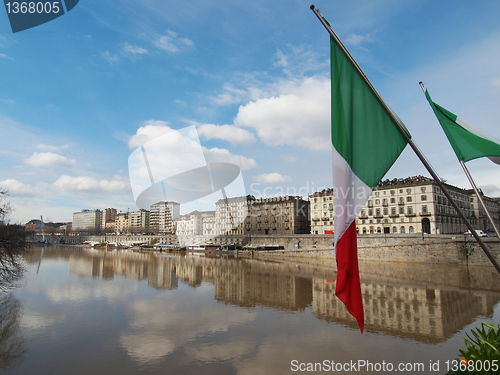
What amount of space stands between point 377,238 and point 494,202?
74.4 metres

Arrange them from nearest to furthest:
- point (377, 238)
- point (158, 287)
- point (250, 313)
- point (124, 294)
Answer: point (250, 313)
point (124, 294)
point (158, 287)
point (377, 238)

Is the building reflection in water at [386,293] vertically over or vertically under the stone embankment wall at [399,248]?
under

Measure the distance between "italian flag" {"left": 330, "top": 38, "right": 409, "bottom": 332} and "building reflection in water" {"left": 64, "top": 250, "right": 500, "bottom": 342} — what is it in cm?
1499

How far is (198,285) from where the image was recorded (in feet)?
113

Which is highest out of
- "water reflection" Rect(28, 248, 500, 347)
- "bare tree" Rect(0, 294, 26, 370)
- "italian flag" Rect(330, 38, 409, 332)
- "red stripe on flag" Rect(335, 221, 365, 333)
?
"italian flag" Rect(330, 38, 409, 332)

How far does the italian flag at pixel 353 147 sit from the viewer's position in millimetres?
5676

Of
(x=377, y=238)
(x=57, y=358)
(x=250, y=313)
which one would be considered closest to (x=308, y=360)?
(x=250, y=313)

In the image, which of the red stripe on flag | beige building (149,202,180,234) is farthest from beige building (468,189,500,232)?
beige building (149,202,180,234)

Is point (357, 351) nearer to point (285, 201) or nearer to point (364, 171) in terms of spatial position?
point (364, 171)

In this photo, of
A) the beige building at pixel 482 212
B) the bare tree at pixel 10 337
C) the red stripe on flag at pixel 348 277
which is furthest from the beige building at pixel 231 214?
the red stripe on flag at pixel 348 277

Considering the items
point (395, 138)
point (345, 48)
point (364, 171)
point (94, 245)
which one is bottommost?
point (94, 245)

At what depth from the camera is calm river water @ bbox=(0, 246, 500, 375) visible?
13719mm

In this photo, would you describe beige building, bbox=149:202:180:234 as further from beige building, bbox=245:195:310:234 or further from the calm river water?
the calm river water

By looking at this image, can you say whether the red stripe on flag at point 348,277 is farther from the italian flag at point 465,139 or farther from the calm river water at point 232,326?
the calm river water at point 232,326
